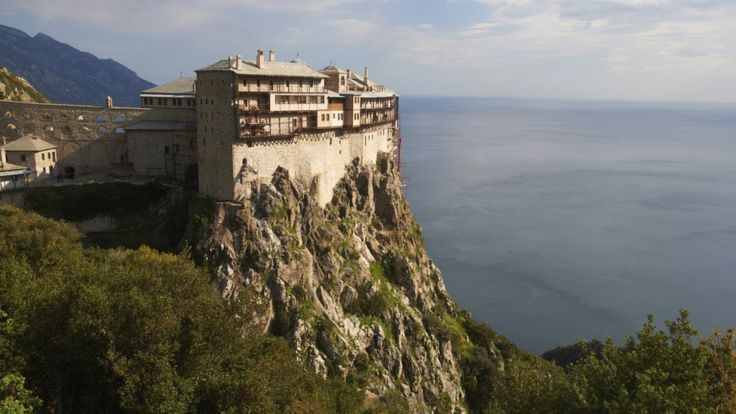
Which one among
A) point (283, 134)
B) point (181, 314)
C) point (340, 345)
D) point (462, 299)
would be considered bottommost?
point (462, 299)

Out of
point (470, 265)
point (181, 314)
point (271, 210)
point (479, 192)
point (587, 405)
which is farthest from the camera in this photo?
point (479, 192)

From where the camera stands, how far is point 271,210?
44.8m

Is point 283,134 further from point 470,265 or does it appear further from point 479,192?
point 479,192

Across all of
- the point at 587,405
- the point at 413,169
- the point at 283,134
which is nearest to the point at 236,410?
the point at 587,405

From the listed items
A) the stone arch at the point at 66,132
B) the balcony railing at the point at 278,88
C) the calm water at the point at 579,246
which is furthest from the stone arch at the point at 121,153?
the calm water at the point at 579,246

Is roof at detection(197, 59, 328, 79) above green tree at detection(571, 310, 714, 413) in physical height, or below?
above

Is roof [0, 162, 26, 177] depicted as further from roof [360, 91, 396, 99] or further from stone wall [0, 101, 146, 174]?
roof [360, 91, 396, 99]

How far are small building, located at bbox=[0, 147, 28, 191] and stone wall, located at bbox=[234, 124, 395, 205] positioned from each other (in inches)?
688

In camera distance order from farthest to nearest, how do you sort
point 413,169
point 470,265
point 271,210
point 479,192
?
point 413,169
point 479,192
point 470,265
point 271,210

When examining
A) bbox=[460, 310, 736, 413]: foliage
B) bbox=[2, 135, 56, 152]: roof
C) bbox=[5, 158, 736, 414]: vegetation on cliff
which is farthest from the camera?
bbox=[2, 135, 56, 152]: roof

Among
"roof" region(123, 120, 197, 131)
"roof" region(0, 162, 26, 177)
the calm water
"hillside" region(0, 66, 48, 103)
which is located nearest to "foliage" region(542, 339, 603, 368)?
the calm water

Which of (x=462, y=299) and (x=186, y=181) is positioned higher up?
(x=186, y=181)

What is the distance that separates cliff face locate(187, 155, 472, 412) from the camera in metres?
41.6

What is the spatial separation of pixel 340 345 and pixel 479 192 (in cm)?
10680
